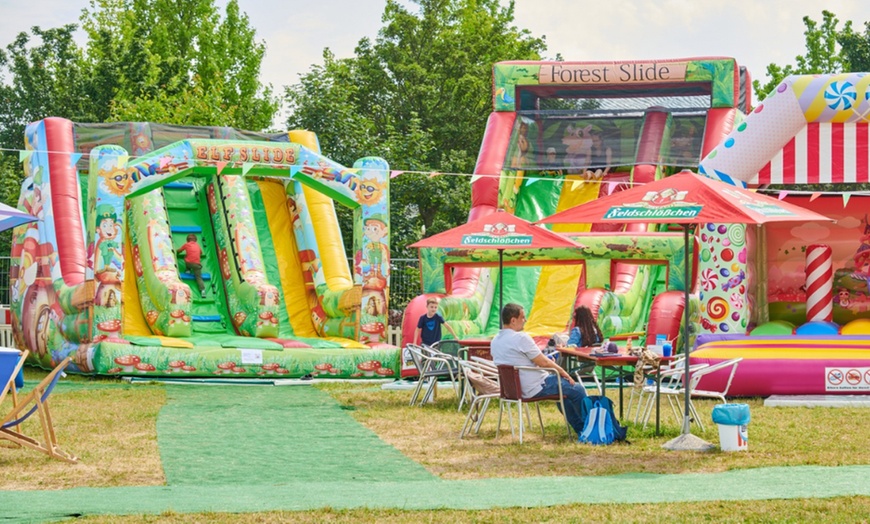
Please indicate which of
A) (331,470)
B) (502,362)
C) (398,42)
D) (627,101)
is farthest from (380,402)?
(398,42)

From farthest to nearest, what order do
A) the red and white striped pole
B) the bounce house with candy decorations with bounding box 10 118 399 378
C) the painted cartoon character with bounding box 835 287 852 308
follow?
the bounce house with candy decorations with bounding box 10 118 399 378 → the painted cartoon character with bounding box 835 287 852 308 → the red and white striped pole

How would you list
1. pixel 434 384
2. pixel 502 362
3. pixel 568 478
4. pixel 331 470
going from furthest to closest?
pixel 434 384, pixel 502 362, pixel 331 470, pixel 568 478

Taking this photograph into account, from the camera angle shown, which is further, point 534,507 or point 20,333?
point 20,333

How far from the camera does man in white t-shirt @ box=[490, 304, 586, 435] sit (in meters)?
9.95

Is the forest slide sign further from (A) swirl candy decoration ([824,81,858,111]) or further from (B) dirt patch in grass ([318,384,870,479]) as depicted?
(B) dirt patch in grass ([318,384,870,479])

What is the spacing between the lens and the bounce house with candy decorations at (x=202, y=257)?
1592 cm

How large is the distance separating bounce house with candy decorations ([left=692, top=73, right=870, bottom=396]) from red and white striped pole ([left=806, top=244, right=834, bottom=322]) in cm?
1

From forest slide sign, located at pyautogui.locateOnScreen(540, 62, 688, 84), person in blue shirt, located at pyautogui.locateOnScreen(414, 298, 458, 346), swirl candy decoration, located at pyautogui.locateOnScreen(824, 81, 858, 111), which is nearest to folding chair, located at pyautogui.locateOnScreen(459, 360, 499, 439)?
person in blue shirt, located at pyautogui.locateOnScreen(414, 298, 458, 346)

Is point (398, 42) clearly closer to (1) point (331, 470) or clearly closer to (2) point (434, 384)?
(2) point (434, 384)

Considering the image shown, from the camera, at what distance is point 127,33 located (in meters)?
36.5

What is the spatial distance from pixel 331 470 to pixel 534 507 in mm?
2123

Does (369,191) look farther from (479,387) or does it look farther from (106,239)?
(479,387)

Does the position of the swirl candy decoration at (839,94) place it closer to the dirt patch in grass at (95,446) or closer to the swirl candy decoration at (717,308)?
the swirl candy decoration at (717,308)

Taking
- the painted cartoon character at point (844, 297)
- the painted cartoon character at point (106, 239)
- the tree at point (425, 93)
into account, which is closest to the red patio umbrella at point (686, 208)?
the painted cartoon character at point (844, 297)
